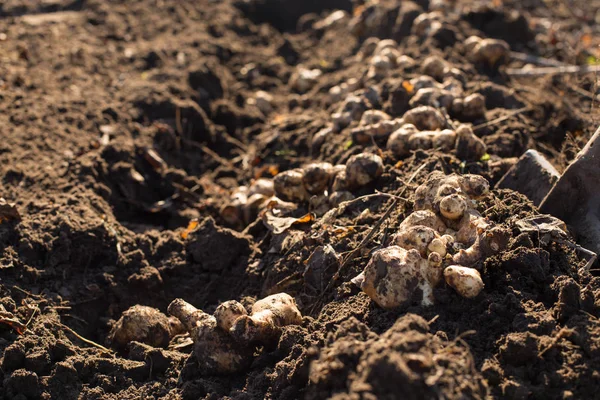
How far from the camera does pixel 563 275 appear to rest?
9.91 feet

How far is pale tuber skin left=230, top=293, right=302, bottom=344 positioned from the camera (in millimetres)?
3064

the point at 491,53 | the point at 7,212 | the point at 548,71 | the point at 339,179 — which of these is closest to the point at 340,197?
the point at 339,179

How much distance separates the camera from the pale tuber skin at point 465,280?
9.52 ft

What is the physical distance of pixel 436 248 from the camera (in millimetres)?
3082

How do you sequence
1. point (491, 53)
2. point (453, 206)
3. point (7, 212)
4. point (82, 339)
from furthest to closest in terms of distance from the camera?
point (491, 53) → point (7, 212) → point (82, 339) → point (453, 206)

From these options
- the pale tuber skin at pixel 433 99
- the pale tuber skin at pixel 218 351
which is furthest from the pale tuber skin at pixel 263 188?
the pale tuber skin at pixel 218 351

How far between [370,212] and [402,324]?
1398mm

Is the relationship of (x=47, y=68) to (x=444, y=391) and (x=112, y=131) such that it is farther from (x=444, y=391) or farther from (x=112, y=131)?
(x=444, y=391)

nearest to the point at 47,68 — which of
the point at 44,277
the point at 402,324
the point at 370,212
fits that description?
the point at 44,277

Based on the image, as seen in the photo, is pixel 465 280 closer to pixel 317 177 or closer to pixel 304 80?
pixel 317 177

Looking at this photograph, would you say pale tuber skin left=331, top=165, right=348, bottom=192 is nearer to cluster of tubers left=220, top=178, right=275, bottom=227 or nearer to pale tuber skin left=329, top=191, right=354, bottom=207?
pale tuber skin left=329, top=191, right=354, bottom=207

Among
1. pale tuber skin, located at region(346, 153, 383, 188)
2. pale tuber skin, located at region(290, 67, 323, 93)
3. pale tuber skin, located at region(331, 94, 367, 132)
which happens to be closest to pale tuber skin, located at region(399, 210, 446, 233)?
pale tuber skin, located at region(346, 153, 383, 188)

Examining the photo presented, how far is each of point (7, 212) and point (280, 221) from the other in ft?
5.53

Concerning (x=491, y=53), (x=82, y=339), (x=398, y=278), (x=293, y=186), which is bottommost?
(x=82, y=339)
